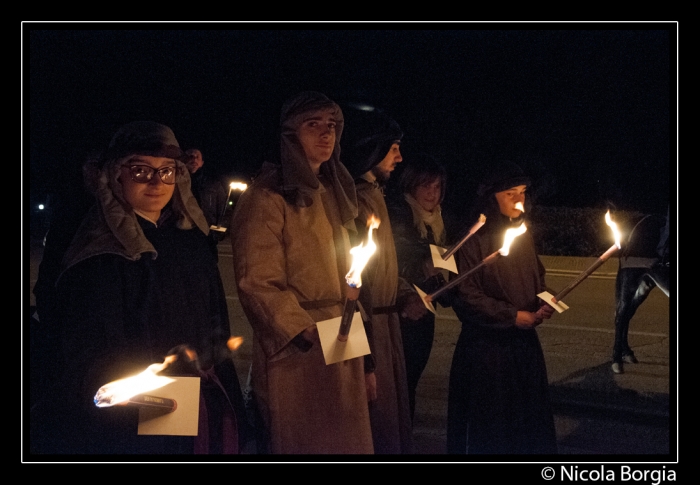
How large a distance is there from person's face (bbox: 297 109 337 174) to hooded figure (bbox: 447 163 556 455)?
99cm

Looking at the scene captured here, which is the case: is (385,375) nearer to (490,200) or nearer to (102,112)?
(490,200)

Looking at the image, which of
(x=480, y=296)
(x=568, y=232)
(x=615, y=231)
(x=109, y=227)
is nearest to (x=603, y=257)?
(x=615, y=231)

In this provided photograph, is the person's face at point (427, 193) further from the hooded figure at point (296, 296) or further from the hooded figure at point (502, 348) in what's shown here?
the hooded figure at point (296, 296)

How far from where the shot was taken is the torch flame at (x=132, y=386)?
2811 millimetres

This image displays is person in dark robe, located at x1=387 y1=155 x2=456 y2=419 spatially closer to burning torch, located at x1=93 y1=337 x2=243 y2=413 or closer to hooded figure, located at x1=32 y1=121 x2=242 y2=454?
hooded figure, located at x1=32 y1=121 x2=242 y2=454

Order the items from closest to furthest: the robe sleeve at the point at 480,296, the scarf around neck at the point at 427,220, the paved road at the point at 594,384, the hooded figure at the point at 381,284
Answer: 1. the hooded figure at the point at 381,284
2. the robe sleeve at the point at 480,296
3. the scarf around neck at the point at 427,220
4. the paved road at the point at 594,384

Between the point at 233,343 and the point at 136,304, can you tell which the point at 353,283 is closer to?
the point at 233,343

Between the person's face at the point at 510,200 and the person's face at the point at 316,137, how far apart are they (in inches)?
42.3

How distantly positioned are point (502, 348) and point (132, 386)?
2.00m

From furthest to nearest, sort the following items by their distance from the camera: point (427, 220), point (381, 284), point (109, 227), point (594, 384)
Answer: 1. point (594, 384)
2. point (427, 220)
3. point (381, 284)
4. point (109, 227)

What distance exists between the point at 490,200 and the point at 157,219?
184cm

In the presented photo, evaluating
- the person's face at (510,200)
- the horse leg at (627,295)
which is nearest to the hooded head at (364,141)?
the person's face at (510,200)

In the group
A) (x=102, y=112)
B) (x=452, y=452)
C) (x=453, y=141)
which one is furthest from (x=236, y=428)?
(x=453, y=141)

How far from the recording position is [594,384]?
618 cm
